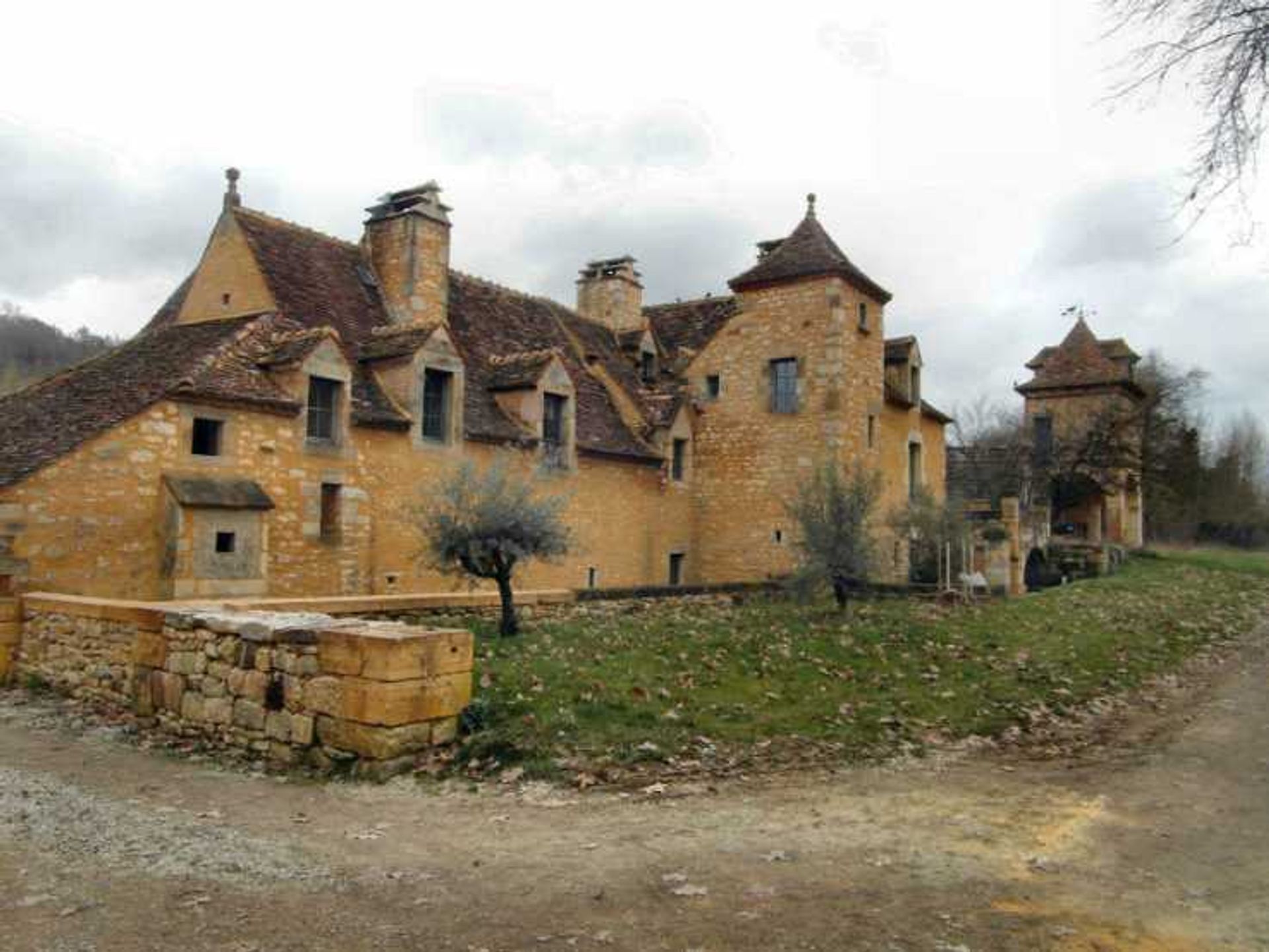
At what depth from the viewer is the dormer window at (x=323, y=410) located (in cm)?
1705

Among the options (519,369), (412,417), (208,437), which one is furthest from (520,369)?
(208,437)

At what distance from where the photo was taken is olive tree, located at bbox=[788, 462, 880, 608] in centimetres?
1638

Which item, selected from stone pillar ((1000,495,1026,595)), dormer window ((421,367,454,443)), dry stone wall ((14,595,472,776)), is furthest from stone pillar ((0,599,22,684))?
stone pillar ((1000,495,1026,595))

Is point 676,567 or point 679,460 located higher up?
point 679,460

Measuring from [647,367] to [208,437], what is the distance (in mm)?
14452

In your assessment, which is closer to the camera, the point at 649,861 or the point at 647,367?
the point at 649,861

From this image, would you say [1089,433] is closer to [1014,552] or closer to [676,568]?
[1014,552]

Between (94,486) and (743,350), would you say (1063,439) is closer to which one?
(743,350)

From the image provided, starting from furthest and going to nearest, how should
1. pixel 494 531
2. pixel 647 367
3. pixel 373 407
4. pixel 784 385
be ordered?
pixel 647 367 < pixel 784 385 < pixel 373 407 < pixel 494 531

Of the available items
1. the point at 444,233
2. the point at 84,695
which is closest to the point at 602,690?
the point at 84,695

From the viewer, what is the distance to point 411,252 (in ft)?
68.9

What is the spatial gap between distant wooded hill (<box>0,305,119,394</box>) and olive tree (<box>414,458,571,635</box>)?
2754 cm

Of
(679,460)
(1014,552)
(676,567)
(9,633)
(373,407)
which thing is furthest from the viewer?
(679,460)

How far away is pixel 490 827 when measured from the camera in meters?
6.42
